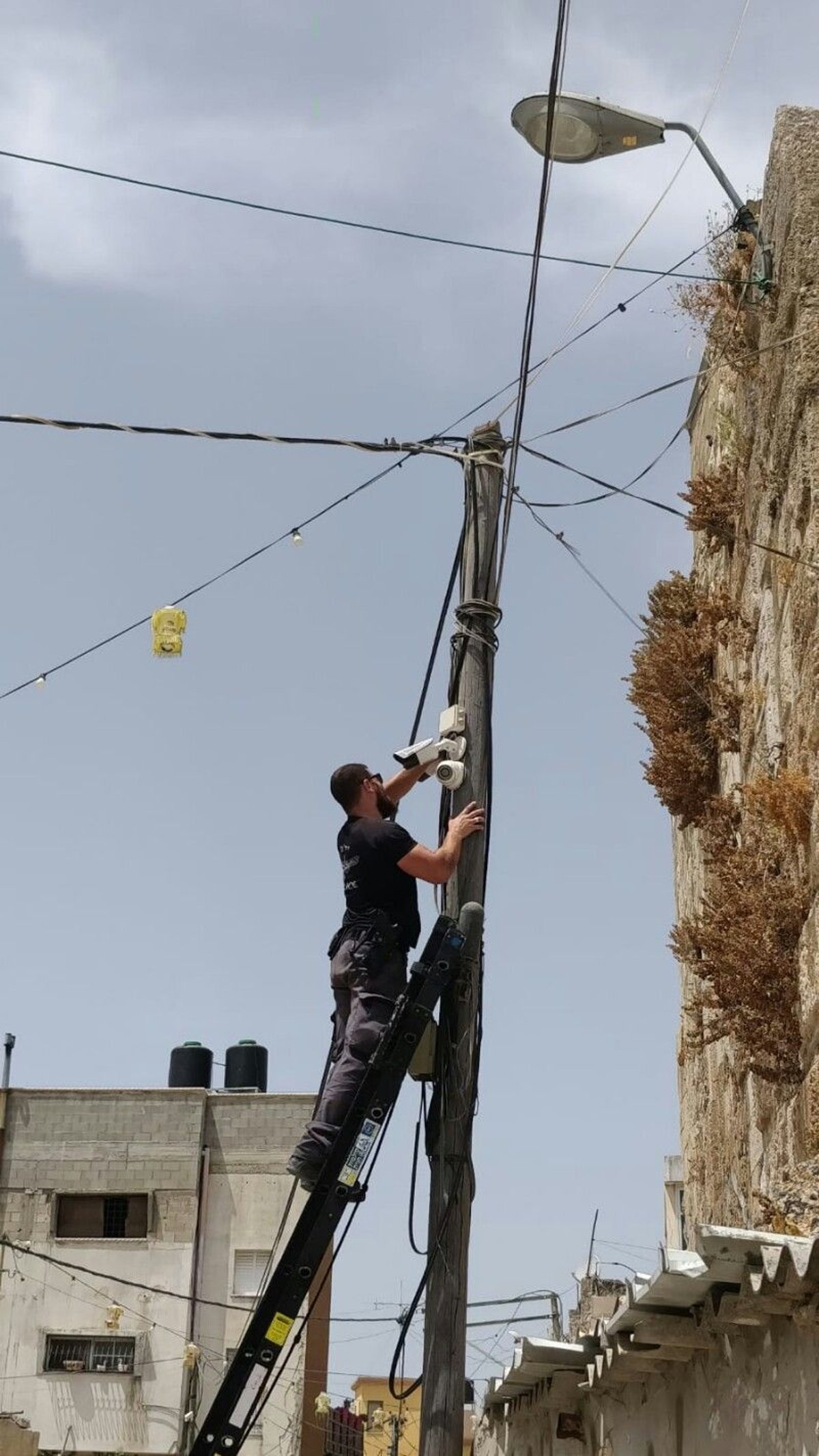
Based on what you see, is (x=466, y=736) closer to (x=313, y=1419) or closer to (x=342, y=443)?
(x=342, y=443)

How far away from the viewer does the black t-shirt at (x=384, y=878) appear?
23.5 feet

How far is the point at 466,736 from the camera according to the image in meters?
7.42

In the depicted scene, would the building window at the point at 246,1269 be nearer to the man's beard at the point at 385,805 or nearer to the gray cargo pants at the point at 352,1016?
the man's beard at the point at 385,805

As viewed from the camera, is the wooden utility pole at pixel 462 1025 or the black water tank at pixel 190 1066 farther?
the black water tank at pixel 190 1066

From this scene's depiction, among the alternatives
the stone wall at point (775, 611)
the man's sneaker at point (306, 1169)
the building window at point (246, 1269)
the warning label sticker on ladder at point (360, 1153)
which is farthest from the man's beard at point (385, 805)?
the building window at point (246, 1269)

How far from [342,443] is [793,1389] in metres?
5.28

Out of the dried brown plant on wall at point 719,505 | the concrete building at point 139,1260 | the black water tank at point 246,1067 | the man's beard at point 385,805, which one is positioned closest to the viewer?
the man's beard at point 385,805

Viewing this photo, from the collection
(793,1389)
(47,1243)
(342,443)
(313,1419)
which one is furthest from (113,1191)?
(793,1389)

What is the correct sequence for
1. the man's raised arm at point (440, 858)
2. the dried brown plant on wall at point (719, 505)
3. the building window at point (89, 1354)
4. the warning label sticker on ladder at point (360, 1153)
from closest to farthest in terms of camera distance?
1. the warning label sticker on ladder at point (360, 1153)
2. the man's raised arm at point (440, 858)
3. the dried brown plant on wall at point (719, 505)
4. the building window at point (89, 1354)

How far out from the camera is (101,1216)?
3456 centimetres

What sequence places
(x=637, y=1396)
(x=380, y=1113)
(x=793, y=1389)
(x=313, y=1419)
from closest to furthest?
(x=793, y=1389) → (x=380, y=1113) → (x=637, y=1396) → (x=313, y=1419)

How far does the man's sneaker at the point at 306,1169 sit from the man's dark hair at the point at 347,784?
153cm

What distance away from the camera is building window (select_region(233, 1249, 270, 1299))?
3362 centimetres

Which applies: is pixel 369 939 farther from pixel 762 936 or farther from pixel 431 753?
pixel 762 936
